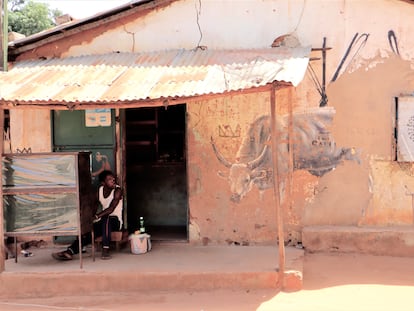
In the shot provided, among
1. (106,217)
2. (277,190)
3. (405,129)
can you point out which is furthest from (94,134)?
(405,129)

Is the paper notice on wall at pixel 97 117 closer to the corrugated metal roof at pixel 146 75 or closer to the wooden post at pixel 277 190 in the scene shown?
the corrugated metal roof at pixel 146 75

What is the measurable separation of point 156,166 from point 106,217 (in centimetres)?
253

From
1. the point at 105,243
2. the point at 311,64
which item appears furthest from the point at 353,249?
the point at 105,243

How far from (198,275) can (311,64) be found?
331cm

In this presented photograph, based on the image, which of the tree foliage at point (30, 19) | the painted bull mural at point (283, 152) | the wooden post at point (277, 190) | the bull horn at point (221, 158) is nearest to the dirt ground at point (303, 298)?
the wooden post at point (277, 190)

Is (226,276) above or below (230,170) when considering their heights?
below

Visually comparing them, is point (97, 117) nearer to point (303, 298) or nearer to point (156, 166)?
point (156, 166)

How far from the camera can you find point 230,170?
6.84 m

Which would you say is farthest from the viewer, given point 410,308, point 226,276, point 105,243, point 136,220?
point 136,220

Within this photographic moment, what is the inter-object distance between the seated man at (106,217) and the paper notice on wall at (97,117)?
2.66ft

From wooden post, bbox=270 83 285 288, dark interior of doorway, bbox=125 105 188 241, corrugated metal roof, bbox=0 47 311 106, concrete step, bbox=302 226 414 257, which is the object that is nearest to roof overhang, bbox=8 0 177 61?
corrugated metal roof, bbox=0 47 311 106

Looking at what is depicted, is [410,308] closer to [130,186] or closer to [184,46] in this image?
[184,46]

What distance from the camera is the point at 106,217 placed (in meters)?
6.36

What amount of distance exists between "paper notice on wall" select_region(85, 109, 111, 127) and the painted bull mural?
1572mm
